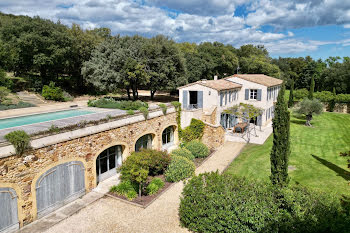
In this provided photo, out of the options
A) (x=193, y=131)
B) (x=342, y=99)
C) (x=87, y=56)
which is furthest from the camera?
(x=342, y=99)

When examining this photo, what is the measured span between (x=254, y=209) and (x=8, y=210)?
10.4m

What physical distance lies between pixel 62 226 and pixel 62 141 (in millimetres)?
4137

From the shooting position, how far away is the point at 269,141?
25016mm

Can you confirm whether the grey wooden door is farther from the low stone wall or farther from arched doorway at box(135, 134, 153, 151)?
the low stone wall

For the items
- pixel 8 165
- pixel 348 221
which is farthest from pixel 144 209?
pixel 348 221

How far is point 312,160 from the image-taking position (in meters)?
20.0

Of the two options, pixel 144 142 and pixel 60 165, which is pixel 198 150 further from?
pixel 60 165

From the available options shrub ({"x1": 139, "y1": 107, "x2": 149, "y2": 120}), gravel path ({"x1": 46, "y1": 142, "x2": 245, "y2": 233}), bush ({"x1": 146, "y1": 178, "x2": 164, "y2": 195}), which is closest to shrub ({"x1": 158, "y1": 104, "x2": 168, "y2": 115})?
shrub ({"x1": 139, "y1": 107, "x2": 149, "y2": 120})

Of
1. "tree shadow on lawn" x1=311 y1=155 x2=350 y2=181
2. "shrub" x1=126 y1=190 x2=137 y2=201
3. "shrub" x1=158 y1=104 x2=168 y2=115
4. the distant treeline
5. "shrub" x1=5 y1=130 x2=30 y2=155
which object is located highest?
the distant treeline

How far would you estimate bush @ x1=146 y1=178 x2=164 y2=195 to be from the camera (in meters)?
14.5

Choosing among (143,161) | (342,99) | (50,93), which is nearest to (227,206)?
(143,161)

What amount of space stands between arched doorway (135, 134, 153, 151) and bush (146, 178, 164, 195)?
4075 millimetres

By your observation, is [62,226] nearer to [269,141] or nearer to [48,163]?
[48,163]

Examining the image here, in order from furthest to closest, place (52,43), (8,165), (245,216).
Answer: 1. (52,43)
2. (8,165)
3. (245,216)
